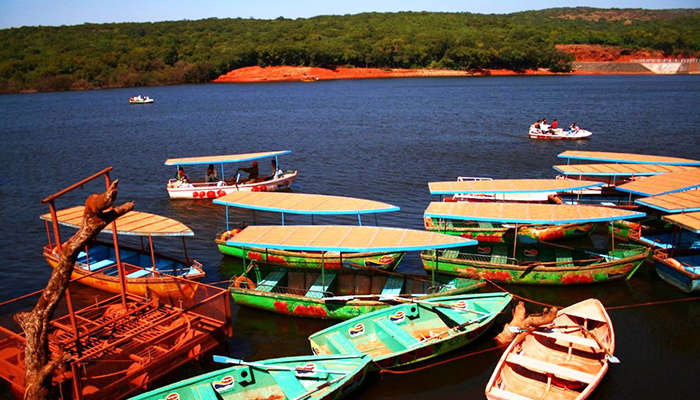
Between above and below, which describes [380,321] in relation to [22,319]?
below

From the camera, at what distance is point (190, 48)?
142 meters

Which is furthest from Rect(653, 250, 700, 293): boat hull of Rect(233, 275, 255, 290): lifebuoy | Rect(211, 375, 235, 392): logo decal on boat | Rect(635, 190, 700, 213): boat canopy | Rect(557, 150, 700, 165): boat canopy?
Rect(211, 375, 235, 392): logo decal on boat

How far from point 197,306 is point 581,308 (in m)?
10.4

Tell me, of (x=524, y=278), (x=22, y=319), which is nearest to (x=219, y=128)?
(x=524, y=278)

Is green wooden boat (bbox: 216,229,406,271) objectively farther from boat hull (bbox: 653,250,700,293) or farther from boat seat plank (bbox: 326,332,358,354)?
boat hull (bbox: 653,250,700,293)

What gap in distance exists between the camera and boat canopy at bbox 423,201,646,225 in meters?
17.6

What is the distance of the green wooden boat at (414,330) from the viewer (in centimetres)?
1314

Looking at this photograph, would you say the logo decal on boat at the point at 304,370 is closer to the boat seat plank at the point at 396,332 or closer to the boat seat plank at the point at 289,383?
the boat seat plank at the point at 289,383

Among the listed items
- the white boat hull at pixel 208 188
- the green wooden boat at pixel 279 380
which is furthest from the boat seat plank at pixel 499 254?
the white boat hull at pixel 208 188

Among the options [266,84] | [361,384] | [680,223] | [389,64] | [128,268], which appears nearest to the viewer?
[361,384]

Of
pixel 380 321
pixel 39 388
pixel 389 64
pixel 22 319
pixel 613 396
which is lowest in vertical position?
pixel 613 396

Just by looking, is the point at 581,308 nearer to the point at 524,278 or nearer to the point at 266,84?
the point at 524,278

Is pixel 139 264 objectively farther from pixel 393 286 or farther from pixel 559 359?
pixel 559 359

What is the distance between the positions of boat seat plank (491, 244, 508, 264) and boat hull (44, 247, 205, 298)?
34.5ft
